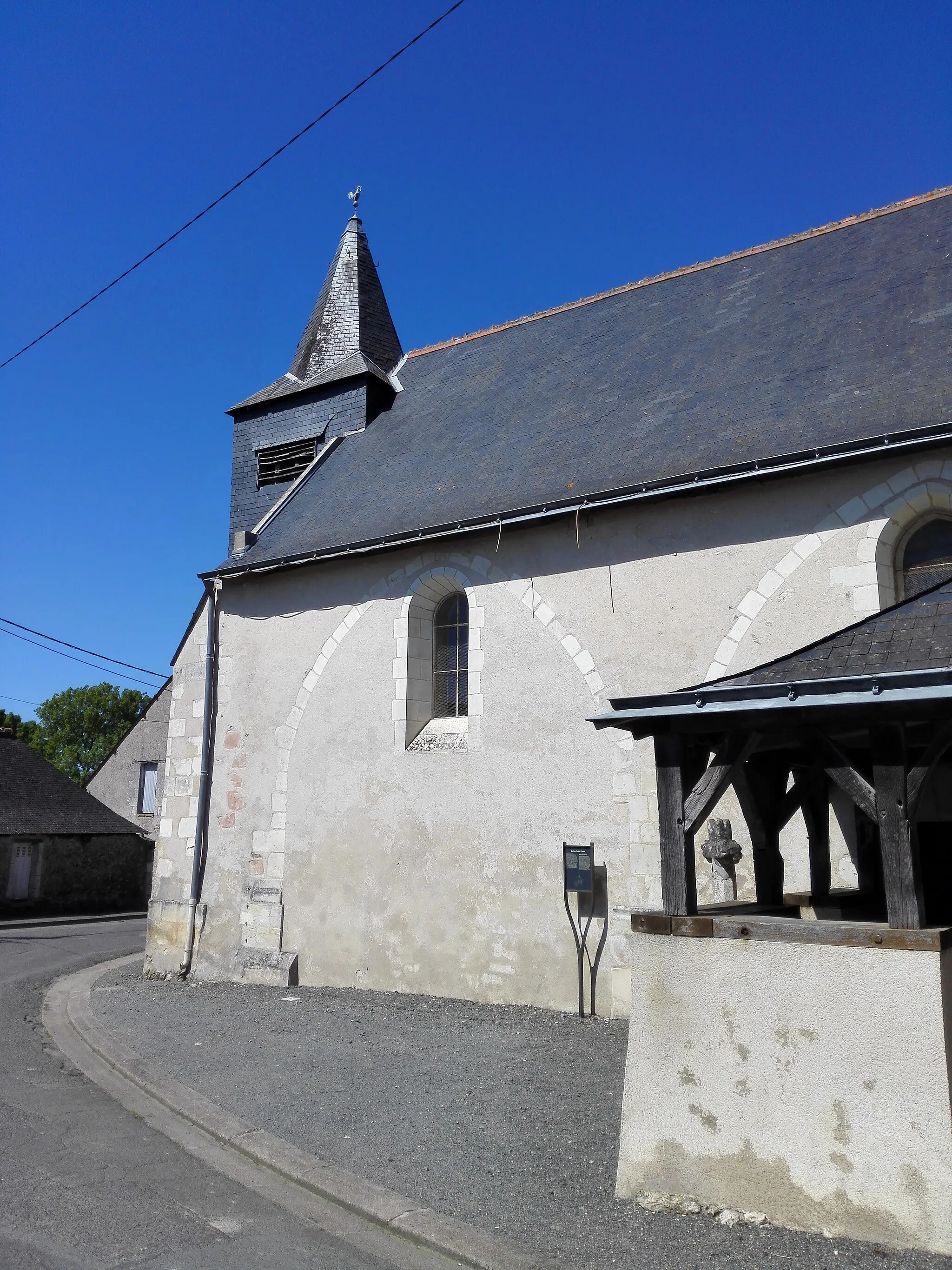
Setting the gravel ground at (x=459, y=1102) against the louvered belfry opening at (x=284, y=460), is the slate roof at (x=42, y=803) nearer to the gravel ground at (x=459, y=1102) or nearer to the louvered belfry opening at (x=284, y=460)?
the louvered belfry opening at (x=284, y=460)

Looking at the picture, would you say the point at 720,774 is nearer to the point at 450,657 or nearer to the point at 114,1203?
the point at 114,1203

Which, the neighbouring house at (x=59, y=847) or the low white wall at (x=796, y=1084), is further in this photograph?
the neighbouring house at (x=59, y=847)

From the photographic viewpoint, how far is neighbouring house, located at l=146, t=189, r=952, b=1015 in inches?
311

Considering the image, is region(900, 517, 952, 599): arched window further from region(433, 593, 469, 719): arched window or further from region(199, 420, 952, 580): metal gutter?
region(433, 593, 469, 719): arched window

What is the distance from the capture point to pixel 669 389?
33.4ft

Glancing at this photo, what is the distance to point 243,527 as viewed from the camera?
44.3ft

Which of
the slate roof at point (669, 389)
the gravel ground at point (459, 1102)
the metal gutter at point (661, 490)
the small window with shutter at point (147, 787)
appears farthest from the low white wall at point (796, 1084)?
the small window with shutter at point (147, 787)

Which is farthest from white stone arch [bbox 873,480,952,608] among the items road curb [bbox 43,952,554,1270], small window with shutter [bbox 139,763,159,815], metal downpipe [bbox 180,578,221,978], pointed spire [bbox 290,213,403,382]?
small window with shutter [bbox 139,763,159,815]

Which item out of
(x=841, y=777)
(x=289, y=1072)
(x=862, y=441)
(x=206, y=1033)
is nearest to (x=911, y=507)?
(x=862, y=441)

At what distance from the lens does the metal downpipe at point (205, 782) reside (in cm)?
1087

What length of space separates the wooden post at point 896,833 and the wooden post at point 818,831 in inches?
42.0

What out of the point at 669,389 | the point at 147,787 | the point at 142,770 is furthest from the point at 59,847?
the point at 669,389

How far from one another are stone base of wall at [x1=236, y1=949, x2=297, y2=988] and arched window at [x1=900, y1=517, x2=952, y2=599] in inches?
271

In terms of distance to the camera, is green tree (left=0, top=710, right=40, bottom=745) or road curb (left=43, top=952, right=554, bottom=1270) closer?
road curb (left=43, top=952, right=554, bottom=1270)
